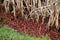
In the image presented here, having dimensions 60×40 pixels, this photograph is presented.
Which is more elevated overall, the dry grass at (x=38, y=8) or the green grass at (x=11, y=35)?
the dry grass at (x=38, y=8)

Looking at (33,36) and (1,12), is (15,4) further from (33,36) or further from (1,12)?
(33,36)

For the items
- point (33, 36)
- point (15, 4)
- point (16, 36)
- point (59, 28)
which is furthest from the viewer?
point (15, 4)

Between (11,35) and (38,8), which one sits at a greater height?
(38,8)

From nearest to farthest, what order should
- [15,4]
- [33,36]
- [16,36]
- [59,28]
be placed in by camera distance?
1. [16,36]
2. [33,36]
3. [59,28]
4. [15,4]

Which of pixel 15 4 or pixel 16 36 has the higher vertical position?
pixel 15 4

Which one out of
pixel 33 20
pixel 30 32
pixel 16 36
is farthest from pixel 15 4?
pixel 16 36

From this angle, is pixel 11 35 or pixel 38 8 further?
pixel 38 8

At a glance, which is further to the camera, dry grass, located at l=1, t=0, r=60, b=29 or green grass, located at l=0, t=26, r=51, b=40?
dry grass, located at l=1, t=0, r=60, b=29

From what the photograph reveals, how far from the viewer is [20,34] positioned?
500cm

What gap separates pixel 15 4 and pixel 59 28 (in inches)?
52.4

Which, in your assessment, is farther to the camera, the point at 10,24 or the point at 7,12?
the point at 7,12

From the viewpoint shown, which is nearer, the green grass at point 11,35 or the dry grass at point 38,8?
the green grass at point 11,35

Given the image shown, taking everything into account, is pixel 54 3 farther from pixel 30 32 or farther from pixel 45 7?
pixel 30 32

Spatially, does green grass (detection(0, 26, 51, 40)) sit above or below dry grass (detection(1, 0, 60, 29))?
below
